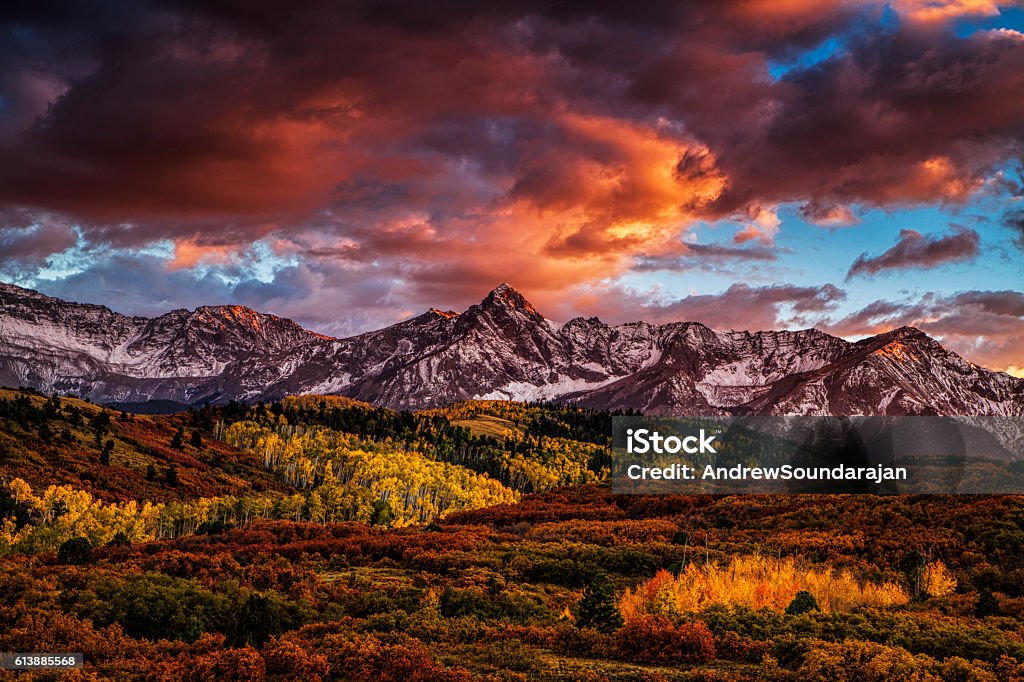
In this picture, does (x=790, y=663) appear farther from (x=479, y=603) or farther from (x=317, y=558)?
(x=317, y=558)

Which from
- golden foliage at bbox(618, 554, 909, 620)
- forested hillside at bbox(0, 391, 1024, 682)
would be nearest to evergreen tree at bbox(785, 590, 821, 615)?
forested hillside at bbox(0, 391, 1024, 682)

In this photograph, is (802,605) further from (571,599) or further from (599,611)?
(571,599)

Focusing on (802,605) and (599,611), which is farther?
(802,605)

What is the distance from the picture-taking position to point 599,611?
82.5 feet

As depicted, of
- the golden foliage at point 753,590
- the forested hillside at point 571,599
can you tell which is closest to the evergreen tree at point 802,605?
the forested hillside at point 571,599

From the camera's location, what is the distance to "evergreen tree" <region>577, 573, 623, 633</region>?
2472 cm

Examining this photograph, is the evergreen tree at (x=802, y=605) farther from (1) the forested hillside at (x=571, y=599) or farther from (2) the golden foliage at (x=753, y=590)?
(2) the golden foliage at (x=753, y=590)

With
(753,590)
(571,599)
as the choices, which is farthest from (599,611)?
(753,590)

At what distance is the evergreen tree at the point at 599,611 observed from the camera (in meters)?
24.7

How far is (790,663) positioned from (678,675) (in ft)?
12.5

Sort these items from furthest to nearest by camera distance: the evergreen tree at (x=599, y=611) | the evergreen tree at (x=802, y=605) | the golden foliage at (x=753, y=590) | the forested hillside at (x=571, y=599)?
the golden foliage at (x=753, y=590)
the evergreen tree at (x=802, y=605)
the evergreen tree at (x=599, y=611)
the forested hillside at (x=571, y=599)

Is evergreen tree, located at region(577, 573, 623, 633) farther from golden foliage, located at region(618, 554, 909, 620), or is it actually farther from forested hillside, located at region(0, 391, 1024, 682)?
golden foliage, located at region(618, 554, 909, 620)

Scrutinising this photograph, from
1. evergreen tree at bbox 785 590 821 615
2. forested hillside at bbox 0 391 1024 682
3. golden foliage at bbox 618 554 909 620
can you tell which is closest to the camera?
forested hillside at bbox 0 391 1024 682

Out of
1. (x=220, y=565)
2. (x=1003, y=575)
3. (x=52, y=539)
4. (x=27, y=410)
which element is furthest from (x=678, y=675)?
(x=27, y=410)
